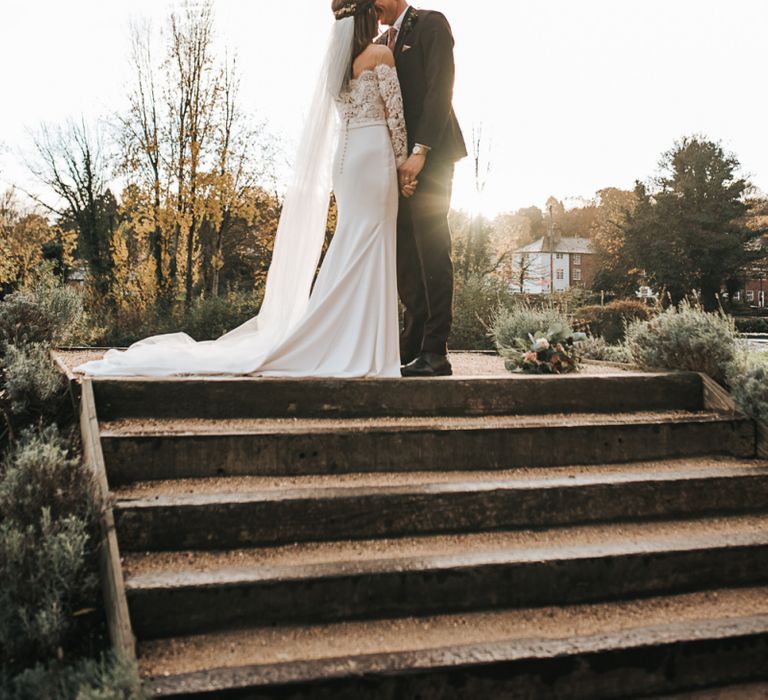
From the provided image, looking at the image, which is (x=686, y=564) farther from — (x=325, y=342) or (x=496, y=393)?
(x=325, y=342)

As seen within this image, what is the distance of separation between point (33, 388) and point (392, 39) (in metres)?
3.41

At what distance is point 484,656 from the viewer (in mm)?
2471

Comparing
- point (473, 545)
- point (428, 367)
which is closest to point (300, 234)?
point (428, 367)

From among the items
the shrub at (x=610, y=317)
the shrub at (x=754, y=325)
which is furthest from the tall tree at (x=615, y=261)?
the shrub at (x=610, y=317)

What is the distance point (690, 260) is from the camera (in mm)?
38500

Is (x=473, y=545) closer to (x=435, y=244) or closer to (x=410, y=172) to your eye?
(x=435, y=244)

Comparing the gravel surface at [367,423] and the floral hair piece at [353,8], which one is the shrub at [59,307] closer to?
the gravel surface at [367,423]

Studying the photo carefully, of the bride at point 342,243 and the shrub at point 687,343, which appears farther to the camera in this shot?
the shrub at point 687,343

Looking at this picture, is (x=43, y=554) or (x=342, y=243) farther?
(x=342, y=243)

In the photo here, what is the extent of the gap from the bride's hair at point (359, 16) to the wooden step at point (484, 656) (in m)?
3.71

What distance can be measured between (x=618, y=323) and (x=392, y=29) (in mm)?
11552

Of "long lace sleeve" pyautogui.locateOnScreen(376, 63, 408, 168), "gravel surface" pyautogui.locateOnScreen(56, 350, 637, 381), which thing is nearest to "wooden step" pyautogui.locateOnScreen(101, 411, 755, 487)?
"gravel surface" pyautogui.locateOnScreen(56, 350, 637, 381)

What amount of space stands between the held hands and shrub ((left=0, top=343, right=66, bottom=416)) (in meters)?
2.55

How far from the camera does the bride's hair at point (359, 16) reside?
4.61 meters
